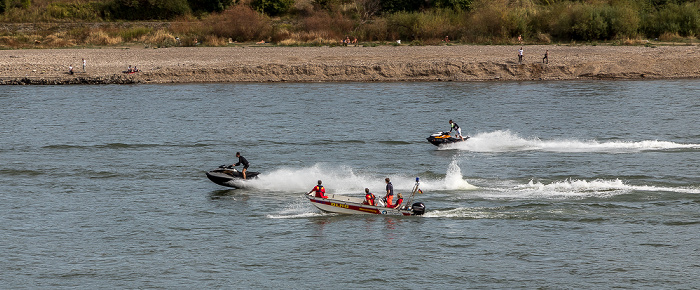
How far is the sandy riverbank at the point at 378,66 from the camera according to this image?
70625 millimetres

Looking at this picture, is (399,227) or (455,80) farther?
(455,80)

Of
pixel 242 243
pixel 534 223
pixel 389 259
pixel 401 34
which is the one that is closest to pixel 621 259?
pixel 534 223

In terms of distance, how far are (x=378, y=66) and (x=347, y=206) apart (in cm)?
4197

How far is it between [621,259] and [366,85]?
151 feet

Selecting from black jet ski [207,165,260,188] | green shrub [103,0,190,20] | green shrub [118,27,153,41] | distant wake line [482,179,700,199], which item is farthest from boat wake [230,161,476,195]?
green shrub [103,0,190,20]

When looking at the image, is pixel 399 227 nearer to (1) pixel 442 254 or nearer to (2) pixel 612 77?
(1) pixel 442 254

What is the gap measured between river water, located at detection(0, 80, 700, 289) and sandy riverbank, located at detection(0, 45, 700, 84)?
11.0m

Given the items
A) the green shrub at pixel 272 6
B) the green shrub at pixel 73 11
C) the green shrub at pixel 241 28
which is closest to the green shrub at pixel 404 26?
the green shrub at pixel 241 28

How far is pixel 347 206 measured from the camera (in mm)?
31031

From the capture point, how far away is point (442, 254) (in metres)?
26.8

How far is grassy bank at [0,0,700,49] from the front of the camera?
264 ft

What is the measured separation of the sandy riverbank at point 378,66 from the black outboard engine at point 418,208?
41893 mm

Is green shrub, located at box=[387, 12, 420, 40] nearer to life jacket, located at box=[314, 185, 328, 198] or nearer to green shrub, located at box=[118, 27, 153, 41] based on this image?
green shrub, located at box=[118, 27, 153, 41]

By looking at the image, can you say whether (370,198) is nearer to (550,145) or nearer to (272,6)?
(550,145)
